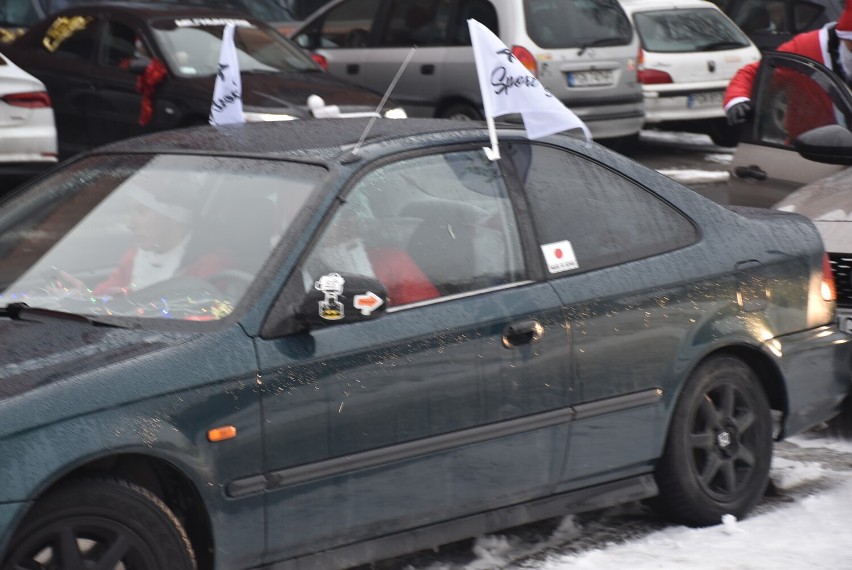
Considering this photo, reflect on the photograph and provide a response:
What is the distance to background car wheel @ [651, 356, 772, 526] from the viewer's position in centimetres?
524

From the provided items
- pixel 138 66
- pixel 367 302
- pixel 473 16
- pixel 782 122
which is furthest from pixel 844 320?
pixel 473 16

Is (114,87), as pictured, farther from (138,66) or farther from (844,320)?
(844,320)

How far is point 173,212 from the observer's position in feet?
15.3

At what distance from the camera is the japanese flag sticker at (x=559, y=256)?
4.93 m

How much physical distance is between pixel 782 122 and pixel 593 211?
3301 millimetres

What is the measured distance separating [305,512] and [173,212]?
107cm

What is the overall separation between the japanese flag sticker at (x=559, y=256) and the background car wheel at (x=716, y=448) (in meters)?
0.67

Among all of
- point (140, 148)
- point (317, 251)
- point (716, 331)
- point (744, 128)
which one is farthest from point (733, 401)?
point (744, 128)

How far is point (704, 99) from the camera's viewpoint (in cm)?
1516

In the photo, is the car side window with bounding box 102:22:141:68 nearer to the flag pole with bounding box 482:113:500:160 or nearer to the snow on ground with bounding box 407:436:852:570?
the flag pole with bounding box 482:113:500:160

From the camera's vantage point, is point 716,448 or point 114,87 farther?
point 114,87

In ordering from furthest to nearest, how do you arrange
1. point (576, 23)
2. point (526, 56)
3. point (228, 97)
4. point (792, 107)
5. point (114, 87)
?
1. point (576, 23)
2. point (526, 56)
3. point (114, 87)
4. point (792, 107)
5. point (228, 97)

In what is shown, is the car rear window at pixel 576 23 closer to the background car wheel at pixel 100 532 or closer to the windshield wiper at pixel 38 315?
the windshield wiper at pixel 38 315

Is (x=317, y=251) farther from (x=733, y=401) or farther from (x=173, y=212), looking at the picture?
(x=733, y=401)
